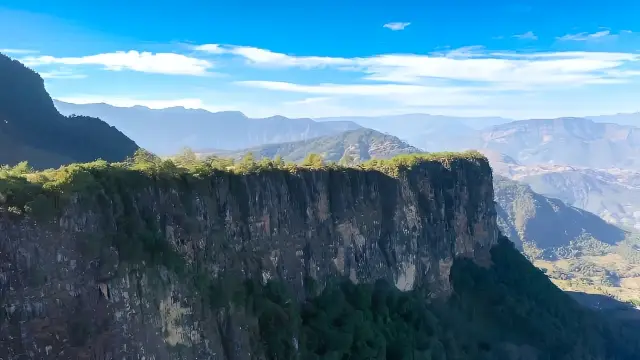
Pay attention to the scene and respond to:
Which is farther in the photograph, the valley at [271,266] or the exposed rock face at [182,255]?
the valley at [271,266]

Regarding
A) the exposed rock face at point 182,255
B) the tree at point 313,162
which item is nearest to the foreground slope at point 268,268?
the exposed rock face at point 182,255

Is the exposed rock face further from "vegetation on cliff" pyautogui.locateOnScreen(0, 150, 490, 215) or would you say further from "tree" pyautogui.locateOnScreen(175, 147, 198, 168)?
"tree" pyautogui.locateOnScreen(175, 147, 198, 168)

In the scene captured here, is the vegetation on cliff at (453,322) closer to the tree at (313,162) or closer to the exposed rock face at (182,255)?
the exposed rock face at (182,255)

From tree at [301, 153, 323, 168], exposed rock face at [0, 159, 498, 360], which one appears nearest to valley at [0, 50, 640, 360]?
exposed rock face at [0, 159, 498, 360]

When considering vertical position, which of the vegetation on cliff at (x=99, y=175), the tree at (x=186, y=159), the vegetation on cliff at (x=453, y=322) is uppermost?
the tree at (x=186, y=159)

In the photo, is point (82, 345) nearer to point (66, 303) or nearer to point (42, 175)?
point (66, 303)

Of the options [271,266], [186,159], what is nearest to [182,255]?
[271,266]
